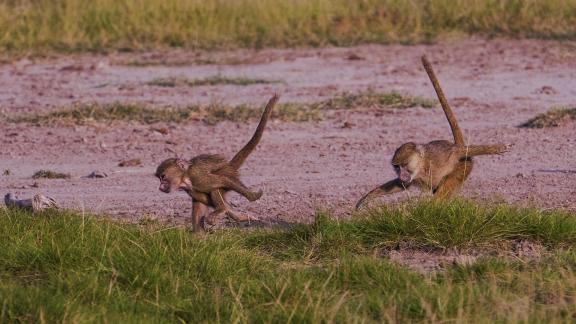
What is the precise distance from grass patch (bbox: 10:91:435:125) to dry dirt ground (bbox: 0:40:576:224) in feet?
0.61

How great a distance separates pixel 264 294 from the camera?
5.93m

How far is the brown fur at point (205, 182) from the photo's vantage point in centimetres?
800

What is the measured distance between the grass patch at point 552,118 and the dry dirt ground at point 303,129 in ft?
0.36

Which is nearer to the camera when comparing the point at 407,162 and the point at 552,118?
the point at 407,162

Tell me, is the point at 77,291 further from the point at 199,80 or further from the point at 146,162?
the point at 199,80

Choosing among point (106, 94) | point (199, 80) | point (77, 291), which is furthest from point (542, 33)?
point (77, 291)

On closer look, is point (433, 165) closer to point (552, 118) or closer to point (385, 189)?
point (385, 189)

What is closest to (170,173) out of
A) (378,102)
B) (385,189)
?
(385,189)

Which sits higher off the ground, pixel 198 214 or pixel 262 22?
pixel 198 214

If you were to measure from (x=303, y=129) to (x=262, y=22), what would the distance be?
5.51 m

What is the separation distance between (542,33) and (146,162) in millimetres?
7665

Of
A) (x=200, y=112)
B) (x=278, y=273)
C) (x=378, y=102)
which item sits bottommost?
(x=200, y=112)

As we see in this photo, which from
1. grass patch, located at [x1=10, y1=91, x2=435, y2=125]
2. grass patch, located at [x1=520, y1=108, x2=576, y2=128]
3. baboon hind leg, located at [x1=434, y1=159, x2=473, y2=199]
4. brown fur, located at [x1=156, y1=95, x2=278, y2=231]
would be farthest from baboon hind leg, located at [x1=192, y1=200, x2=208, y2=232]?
grass patch, located at [x1=520, y1=108, x2=576, y2=128]

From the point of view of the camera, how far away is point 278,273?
638 cm
